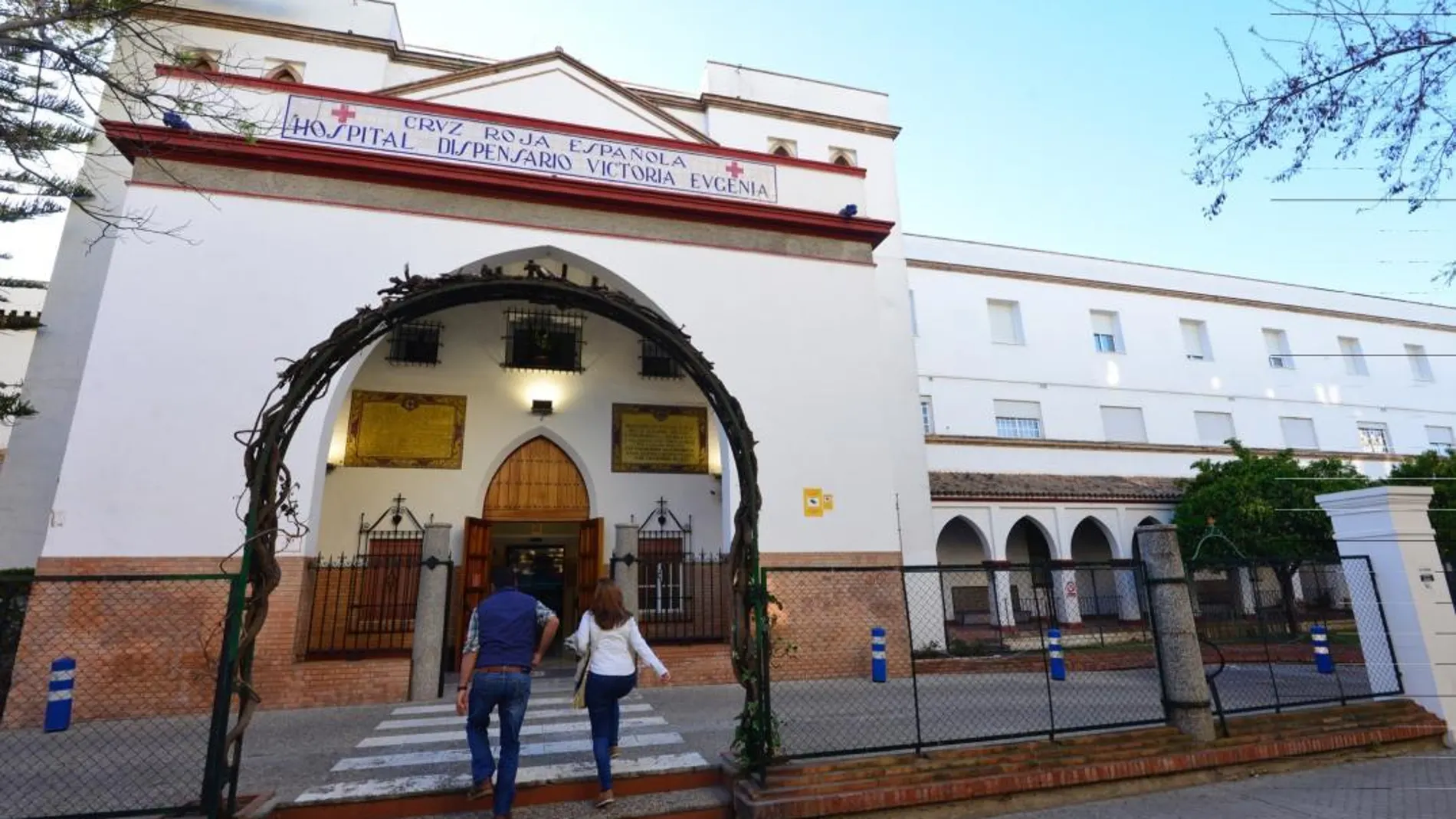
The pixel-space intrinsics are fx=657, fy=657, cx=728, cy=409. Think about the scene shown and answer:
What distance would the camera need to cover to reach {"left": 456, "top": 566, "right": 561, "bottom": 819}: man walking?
14.0 feet

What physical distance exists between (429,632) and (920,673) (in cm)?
688

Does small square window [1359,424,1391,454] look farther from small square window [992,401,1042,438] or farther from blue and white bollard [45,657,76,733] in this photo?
blue and white bollard [45,657,76,733]

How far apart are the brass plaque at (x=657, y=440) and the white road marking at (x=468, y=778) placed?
22.3 feet

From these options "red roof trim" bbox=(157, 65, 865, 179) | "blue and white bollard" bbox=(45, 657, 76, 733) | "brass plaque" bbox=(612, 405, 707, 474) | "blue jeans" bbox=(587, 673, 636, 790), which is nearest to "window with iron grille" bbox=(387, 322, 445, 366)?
"brass plaque" bbox=(612, 405, 707, 474)

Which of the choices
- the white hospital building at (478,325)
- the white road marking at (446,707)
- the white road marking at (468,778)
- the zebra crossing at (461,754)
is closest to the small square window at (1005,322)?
the white hospital building at (478,325)

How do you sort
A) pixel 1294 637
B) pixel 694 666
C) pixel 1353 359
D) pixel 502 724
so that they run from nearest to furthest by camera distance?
pixel 502 724
pixel 694 666
pixel 1294 637
pixel 1353 359

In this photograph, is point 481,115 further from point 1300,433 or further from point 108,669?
point 1300,433

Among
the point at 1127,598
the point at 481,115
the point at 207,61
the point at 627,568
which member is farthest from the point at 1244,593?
the point at 207,61

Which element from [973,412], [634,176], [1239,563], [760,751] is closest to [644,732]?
[760,751]

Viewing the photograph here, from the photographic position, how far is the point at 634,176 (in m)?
10.6

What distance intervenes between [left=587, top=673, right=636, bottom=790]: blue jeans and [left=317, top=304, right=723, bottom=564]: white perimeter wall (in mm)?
6782

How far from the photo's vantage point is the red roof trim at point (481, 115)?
9359 mm

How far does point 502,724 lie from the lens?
4.24 m

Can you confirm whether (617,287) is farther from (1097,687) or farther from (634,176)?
(1097,687)
